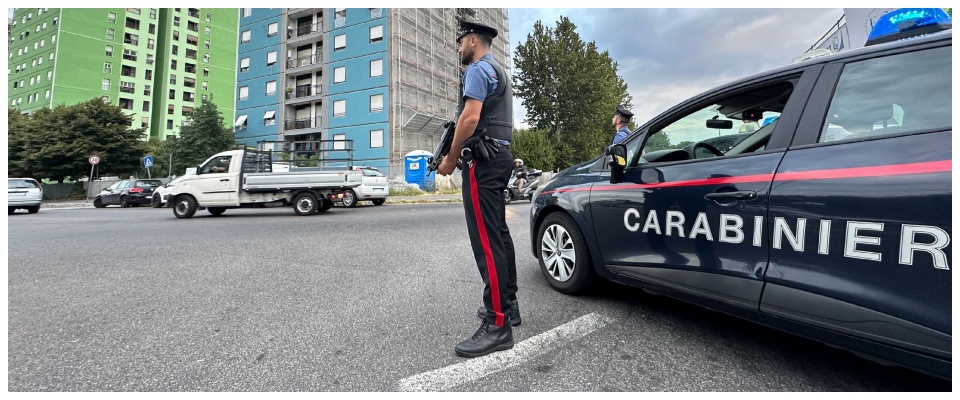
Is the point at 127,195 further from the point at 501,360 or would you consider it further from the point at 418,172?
the point at 501,360

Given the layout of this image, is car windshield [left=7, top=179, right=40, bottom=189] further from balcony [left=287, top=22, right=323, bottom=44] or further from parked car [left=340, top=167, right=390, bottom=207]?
balcony [left=287, top=22, right=323, bottom=44]

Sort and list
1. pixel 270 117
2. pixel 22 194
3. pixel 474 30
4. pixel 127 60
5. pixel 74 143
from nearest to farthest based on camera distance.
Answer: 1. pixel 474 30
2. pixel 22 194
3. pixel 74 143
4. pixel 270 117
5. pixel 127 60

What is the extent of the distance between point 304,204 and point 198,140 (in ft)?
90.5

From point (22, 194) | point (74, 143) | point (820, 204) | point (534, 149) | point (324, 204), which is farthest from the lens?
point (534, 149)

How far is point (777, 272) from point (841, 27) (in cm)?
832

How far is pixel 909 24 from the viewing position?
220cm

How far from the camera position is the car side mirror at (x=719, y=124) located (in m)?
2.57

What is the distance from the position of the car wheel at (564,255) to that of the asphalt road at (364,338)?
0.45 ft

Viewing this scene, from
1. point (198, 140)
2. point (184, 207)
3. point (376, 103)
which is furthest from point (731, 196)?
point (198, 140)

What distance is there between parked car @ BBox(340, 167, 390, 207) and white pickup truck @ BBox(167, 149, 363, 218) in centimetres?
154

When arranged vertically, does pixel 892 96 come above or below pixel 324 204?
above

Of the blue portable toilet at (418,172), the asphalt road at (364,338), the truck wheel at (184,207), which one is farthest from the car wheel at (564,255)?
the blue portable toilet at (418,172)

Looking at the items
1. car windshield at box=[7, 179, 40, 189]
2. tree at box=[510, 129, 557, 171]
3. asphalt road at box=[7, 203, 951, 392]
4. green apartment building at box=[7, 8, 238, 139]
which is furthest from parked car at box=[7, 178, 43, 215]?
green apartment building at box=[7, 8, 238, 139]

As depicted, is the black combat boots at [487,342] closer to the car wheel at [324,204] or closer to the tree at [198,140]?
the car wheel at [324,204]
